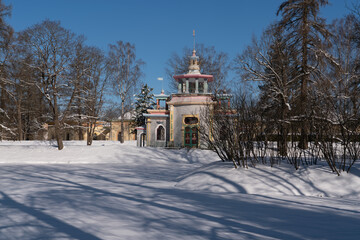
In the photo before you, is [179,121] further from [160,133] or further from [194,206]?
[194,206]

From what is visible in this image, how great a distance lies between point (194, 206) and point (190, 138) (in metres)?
16.4

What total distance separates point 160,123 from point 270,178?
638 inches

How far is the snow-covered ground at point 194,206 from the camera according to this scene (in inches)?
179

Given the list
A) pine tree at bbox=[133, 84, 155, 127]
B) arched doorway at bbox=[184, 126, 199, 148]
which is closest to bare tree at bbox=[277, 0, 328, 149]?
arched doorway at bbox=[184, 126, 199, 148]

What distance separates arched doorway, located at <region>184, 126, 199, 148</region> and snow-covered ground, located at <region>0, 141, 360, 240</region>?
12.4 metres

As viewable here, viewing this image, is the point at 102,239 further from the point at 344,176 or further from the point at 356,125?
the point at 356,125

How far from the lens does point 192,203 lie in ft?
21.1

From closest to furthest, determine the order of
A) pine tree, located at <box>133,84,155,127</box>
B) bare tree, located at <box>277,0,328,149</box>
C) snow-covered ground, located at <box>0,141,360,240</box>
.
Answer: snow-covered ground, located at <box>0,141,360,240</box>
bare tree, located at <box>277,0,328,149</box>
pine tree, located at <box>133,84,155,127</box>

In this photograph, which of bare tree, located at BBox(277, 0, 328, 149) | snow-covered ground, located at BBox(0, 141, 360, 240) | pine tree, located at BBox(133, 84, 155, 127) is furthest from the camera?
pine tree, located at BBox(133, 84, 155, 127)

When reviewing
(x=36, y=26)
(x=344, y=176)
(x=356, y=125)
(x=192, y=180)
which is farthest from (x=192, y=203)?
(x=36, y=26)

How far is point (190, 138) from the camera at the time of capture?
22578 mm

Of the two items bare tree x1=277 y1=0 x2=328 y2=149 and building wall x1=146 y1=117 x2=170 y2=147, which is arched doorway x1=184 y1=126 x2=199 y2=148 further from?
bare tree x1=277 y1=0 x2=328 y2=149

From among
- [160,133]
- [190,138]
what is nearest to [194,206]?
[190,138]

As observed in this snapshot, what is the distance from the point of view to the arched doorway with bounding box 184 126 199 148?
74.0 ft
